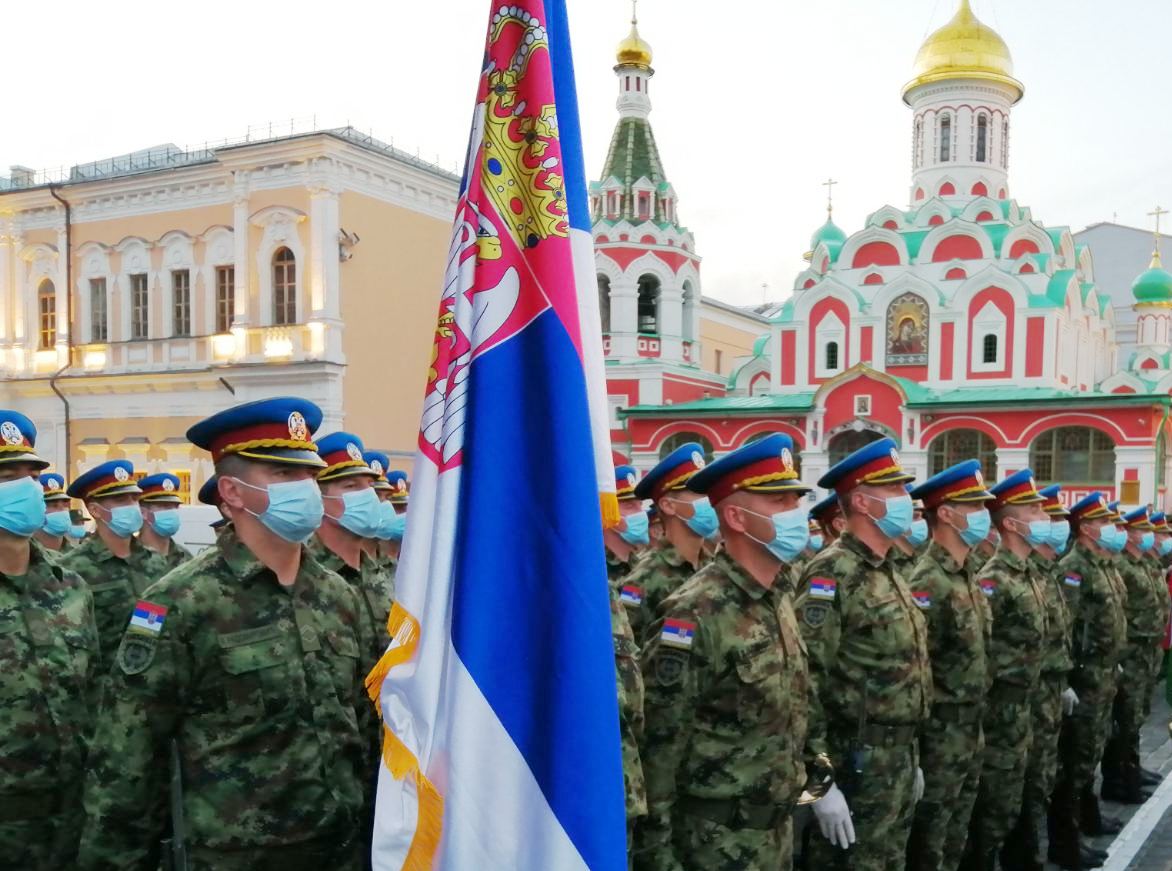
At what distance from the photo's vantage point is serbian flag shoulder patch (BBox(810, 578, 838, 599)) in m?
4.21

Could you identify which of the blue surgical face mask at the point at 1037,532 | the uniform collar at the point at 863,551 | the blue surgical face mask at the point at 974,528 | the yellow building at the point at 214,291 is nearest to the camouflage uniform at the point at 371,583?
the uniform collar at the point at 863,551

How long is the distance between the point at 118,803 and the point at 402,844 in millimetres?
868

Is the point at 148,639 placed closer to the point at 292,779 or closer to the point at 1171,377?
the point at 292,779

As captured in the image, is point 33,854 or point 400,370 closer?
point 33,854

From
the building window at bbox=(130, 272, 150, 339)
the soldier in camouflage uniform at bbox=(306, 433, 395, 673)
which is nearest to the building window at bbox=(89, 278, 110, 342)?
the building window at bbox=(130, 272, 150, 339)

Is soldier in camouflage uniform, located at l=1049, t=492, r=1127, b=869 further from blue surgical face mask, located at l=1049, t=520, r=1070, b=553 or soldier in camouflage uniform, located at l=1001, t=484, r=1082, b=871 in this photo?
blue surgical face mask, located at l=1049, t=520, r=1070, b=553

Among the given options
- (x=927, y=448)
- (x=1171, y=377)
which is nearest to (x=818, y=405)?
(x=927, y=448)

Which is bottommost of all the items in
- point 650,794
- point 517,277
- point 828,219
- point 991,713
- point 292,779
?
point 991,713

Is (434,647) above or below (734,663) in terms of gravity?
above

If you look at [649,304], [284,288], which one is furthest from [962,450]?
[284,288]

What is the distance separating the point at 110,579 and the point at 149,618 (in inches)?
151

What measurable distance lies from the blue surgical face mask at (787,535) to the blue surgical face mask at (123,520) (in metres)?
4.43

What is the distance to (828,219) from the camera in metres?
38.6

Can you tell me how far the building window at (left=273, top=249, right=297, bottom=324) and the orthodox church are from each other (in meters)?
10.7
